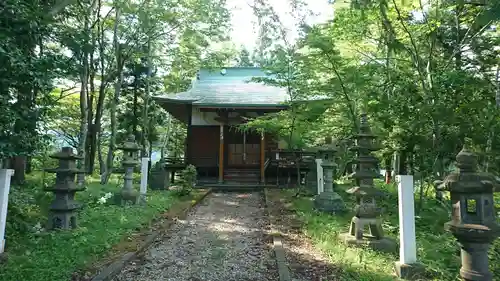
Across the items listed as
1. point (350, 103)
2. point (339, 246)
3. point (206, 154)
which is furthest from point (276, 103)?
point (339, 246)

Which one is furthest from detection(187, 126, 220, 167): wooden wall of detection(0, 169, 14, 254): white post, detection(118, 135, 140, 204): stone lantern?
detection(0, 169, 14, 254): white post

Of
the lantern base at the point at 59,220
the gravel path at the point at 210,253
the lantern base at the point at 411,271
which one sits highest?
the lantern base at the point at 59,220

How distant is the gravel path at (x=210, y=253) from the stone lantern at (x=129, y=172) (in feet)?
5.00

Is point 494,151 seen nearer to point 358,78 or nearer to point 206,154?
point 358,78

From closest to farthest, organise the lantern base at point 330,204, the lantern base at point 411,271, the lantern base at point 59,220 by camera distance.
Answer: the lantern base at point 411,271, the lantern base at point 59,220, the lantern base at point 330,204

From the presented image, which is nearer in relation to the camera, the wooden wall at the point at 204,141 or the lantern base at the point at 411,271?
the lantern base at the point at 411,271

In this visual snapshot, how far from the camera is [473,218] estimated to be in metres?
3.07

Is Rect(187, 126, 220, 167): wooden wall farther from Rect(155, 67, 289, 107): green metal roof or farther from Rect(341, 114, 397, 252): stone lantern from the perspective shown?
Rect(341, 114, 397, 252): stone lantern

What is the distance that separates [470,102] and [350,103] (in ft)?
8.12

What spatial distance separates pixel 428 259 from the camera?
465 centimetres

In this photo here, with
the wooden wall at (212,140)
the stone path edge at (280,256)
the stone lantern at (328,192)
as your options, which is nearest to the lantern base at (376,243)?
the stone path edge at (280,256)

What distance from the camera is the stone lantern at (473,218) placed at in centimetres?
298

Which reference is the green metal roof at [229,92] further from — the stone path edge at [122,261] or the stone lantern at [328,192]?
the stone path edge at [122,261]

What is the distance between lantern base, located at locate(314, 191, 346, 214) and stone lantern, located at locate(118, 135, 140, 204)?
4416 mm
